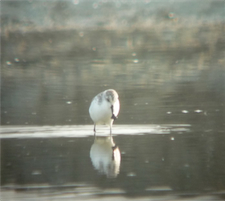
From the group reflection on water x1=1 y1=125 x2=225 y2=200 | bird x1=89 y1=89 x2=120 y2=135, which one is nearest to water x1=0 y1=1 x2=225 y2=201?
reflection on water x1=1 y1=125 x2=225 y2=200

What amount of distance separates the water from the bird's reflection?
15mm

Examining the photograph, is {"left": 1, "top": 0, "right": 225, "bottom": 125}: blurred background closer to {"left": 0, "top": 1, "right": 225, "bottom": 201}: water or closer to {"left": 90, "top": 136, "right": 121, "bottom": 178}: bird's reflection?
{"left": 0, "top": 1, "right": 225, "bottom": 201}: water

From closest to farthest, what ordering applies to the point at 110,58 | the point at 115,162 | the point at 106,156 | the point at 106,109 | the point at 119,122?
1. the point at 115,162
2. the point at 106,156
3. the point at 106,109
4. the point at 119,122
5. the point at 110,58

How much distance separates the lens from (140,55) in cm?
2556

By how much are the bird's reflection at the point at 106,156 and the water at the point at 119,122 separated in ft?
0.05

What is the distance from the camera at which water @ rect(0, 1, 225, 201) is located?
24.1 feet

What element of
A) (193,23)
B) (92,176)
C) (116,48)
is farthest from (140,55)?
(92,176)

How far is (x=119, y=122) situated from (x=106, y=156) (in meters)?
3.15

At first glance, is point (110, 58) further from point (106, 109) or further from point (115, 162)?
point (115, 162)

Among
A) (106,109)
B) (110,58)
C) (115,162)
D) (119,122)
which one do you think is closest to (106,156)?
(115,162)

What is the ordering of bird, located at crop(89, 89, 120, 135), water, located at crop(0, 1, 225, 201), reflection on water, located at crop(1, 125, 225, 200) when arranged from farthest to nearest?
bird, located at crop(89, 89, 120, 135)
water, located at crop(0, 1, 225, 201)
reflection on water, located at crop(1, 125, 225, 200)

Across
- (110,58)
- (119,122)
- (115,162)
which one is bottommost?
(115,162)

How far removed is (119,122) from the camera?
12.0m

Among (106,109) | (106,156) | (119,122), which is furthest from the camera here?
(119,122)
